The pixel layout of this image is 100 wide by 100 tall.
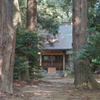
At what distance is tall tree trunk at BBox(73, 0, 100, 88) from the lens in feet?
29.6

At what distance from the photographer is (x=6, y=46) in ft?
22.0

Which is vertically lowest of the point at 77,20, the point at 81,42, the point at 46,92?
the point at 46,92

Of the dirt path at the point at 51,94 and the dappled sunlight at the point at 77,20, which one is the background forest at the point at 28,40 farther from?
the dirt path at the point at 51,94

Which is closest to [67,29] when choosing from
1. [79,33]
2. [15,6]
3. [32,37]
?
[15,6]

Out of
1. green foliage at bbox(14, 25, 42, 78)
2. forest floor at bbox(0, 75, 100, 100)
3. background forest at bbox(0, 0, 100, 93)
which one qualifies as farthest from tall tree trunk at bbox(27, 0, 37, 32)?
forest floor at bbox(0, 75, 100, 100)

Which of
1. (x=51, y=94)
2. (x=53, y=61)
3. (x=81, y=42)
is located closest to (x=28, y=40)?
(x=81, y=42)

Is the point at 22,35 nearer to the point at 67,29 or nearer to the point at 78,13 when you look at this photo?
the point at 78,13

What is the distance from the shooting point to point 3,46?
261 inches

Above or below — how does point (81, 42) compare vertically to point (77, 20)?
below

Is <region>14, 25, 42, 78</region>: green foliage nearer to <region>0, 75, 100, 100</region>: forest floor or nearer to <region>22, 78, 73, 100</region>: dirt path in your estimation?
<region>22, 78, 73, 100</region>: dirt path

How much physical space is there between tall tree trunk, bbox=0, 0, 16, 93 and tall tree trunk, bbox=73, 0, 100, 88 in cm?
393

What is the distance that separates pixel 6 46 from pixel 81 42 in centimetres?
457

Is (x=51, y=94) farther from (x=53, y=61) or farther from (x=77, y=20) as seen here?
(x=53, y=61)

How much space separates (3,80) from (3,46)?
4.47 ft
